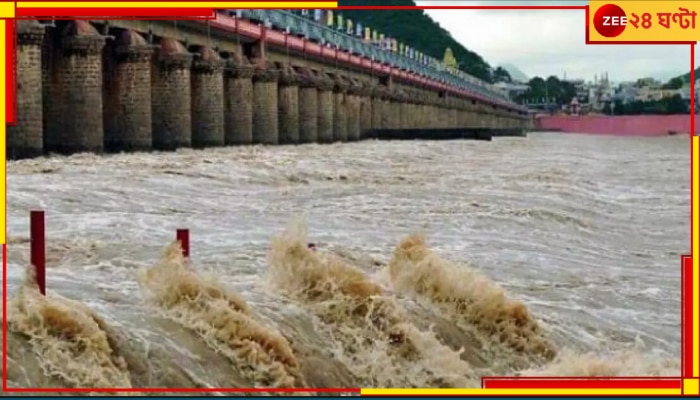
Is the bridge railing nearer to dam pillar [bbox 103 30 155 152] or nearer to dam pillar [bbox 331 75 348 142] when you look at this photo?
dam pillar [bbox 331 75 348 142]

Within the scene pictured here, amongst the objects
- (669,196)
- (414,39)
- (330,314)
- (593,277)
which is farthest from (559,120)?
(414,39)

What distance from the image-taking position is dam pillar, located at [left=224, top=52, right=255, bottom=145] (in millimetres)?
46250

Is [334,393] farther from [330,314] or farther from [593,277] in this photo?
[593,277]

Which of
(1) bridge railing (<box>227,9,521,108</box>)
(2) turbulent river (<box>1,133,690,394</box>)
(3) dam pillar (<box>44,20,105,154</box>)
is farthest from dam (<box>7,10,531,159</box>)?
(2) turbulent river (<box>1,133,690,394</box>)

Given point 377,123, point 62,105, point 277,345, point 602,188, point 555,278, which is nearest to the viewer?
point 277,345

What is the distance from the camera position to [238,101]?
155 feet

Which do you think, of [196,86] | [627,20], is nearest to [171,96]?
[196,86]

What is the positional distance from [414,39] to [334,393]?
146000mm

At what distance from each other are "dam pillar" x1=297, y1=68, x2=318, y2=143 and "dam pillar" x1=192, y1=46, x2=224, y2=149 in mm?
12622

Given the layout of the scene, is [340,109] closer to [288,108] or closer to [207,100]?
[288,108]

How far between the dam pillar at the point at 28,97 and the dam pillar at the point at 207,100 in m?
13.0

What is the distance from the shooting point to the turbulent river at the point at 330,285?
6.43 metres

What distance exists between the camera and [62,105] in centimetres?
3194

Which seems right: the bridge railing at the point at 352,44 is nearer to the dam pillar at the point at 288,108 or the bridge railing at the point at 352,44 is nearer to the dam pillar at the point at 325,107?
the dam pillar at the point at 288,108
